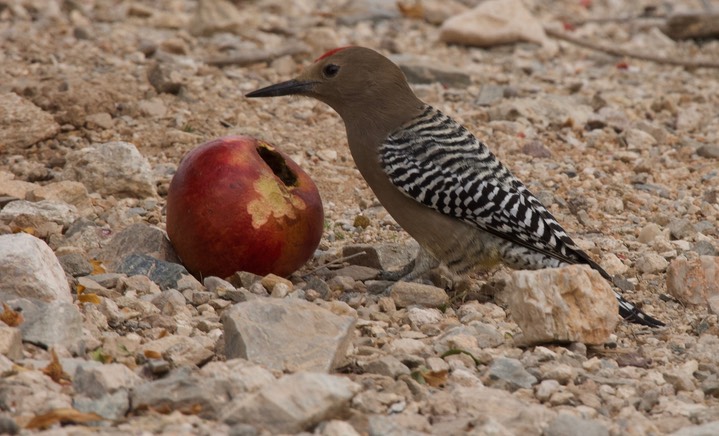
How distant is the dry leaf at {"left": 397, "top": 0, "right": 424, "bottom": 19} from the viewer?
13070 millimetres

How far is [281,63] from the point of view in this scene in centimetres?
1076

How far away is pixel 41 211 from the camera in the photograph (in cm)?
714

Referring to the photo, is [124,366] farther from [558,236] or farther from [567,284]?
[558,236]

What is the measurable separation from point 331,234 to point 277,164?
106cm

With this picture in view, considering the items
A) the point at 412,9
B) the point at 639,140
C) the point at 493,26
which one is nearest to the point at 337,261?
the point at 639,140

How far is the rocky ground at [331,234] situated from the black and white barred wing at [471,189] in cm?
34

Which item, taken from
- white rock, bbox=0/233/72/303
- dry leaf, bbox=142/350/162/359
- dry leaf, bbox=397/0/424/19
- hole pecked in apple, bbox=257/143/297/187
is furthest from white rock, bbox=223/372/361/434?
dry leaf, bbox=397/0/424/19

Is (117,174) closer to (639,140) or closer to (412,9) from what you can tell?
(639,140)

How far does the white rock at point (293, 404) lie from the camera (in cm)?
409

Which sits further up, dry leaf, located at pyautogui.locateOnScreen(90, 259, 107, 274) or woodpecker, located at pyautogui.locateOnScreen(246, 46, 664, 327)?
woodpecker, located at pyautogui.locateOnScreen(246, 46, 664, 327)

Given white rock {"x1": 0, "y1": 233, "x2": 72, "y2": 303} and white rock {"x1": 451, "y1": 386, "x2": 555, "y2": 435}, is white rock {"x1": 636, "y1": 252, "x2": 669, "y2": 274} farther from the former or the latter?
white rock {"x1": 0, "y1": 233, "x2": 72, "y2": 303}

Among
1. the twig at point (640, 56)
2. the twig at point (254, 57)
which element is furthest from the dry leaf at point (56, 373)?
the twig at point (640, 56)

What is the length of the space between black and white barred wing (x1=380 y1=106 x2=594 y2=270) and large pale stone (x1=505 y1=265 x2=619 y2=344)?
1.13m

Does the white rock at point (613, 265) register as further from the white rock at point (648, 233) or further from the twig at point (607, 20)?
the twig at point (607, 20)
